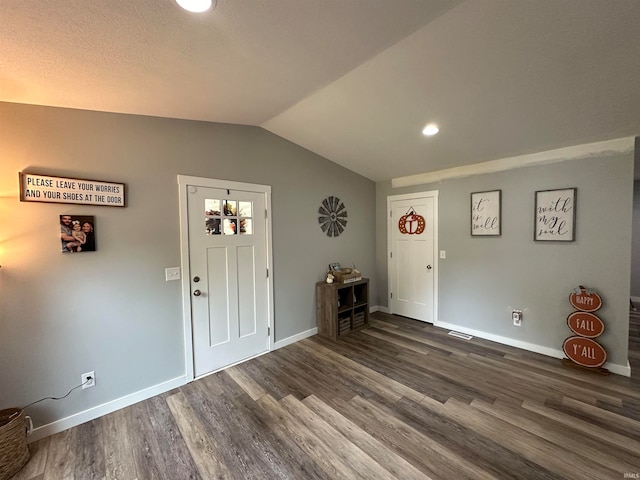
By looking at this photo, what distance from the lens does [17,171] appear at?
1.80m

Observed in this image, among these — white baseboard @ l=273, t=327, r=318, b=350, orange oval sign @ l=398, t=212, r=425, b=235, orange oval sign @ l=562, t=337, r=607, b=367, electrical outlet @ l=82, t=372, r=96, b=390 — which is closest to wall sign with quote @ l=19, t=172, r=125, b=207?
electrical outlet @ l=82, t=372, r=96, b=390

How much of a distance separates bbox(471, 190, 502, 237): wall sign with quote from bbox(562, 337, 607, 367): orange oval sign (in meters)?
1.36

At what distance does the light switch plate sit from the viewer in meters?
2.41

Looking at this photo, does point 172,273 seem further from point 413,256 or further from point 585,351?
point 585,351

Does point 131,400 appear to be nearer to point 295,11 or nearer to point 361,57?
point 295,11

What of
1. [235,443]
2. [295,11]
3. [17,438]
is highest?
[295,11]

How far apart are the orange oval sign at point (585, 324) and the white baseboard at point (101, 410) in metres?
4.08

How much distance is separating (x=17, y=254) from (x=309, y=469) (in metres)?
2.49

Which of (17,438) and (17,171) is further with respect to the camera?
(17,171)

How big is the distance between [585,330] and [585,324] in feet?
0.20

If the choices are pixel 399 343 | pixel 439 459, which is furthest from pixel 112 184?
pixel 399 343

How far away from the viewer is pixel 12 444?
160 cm

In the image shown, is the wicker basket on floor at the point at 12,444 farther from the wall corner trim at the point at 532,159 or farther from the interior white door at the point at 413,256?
the wall corner trim at the point at 532,159

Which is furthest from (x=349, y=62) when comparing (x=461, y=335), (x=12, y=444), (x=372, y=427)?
(x=461, y=335)
